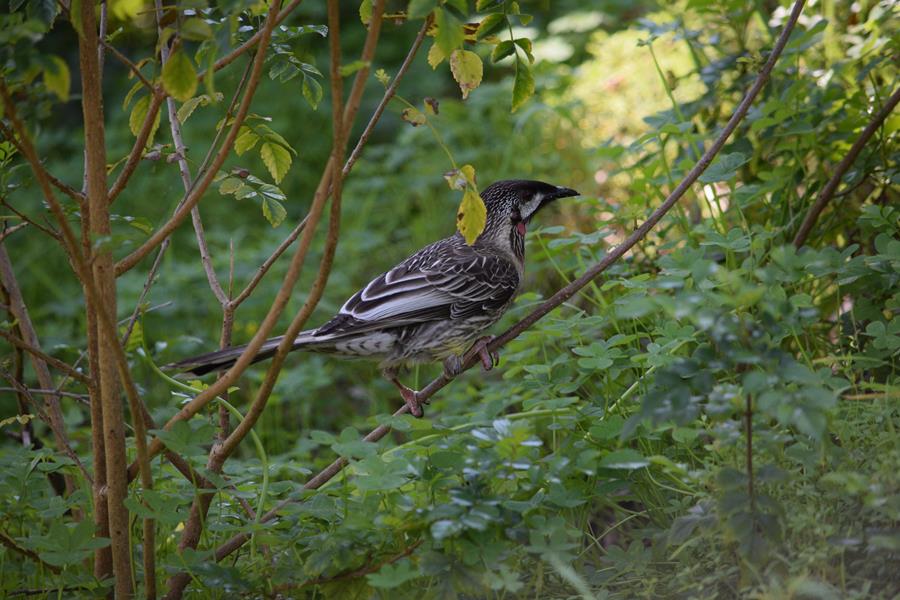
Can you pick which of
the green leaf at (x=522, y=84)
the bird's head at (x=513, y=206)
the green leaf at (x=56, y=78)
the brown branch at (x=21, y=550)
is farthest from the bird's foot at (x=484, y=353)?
the green leaf at (x=56, y=78)

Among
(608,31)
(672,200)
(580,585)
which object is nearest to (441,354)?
(672,200)

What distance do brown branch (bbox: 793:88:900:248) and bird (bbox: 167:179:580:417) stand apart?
1.11 metres

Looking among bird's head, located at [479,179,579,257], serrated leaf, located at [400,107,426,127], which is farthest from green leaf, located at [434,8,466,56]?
bird's head, located at [479,179,579,257]

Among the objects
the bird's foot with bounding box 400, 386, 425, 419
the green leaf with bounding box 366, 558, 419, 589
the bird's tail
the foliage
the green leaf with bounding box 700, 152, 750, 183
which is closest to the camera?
the foliage

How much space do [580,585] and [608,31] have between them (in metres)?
7.72

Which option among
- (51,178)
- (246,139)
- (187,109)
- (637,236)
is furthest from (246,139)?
(637,236)

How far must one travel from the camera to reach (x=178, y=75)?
2445 millimetres

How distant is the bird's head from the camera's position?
4.97 meters

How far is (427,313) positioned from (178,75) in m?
2.17

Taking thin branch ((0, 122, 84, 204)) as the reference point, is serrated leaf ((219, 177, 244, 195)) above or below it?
below

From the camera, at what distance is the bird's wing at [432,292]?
14.2 feet

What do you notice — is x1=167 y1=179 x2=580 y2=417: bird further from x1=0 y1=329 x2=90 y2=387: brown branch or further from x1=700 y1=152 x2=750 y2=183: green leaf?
x1=0 y1=329 x2=90 y2=387: brown branch

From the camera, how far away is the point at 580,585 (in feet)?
8.63

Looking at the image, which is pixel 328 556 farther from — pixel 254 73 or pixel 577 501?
pixel 254 73
